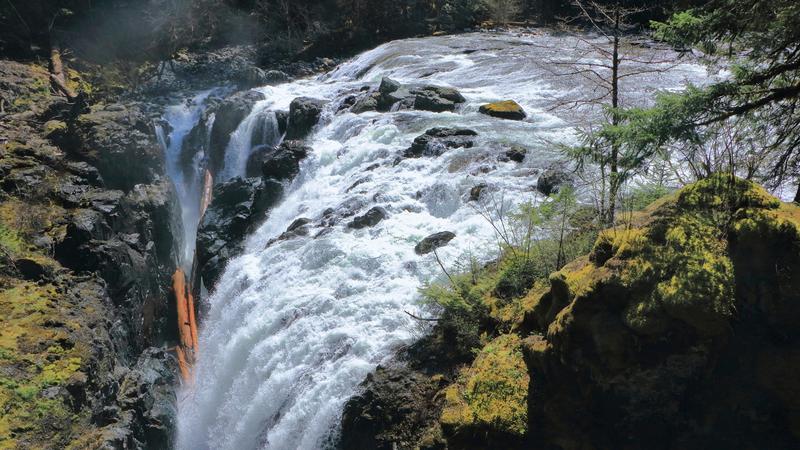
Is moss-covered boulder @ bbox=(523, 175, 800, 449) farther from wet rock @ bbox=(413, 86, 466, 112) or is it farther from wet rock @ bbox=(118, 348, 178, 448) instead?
wet rock @ bbox=(413, 86, 466, 112)

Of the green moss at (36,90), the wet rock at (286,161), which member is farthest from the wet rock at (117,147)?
the wet rock at (286,161)

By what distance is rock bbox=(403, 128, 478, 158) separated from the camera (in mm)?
13062

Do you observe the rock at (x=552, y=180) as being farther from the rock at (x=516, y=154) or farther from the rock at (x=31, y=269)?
the rock at (x=31, y=269)

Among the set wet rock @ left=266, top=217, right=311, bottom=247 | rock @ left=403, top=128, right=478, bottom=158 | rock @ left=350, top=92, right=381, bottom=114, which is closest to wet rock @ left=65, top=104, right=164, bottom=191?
wet rock @ left=266, top=217, right=311, bottom=247

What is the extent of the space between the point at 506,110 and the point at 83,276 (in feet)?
33.2

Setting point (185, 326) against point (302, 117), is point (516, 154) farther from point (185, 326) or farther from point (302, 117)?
point (185, 326)

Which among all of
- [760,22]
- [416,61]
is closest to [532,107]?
[416,61]

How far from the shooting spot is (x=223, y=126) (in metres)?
19.0

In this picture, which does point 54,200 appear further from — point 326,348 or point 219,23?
point 219,23

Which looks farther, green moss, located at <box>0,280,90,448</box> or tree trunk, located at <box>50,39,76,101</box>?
tree trunk, located at <box>50,39,76,101</box>

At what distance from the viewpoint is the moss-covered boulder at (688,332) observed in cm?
426

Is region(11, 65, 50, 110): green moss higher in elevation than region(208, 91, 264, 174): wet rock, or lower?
higher

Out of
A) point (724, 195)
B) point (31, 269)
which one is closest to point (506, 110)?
point (724, 195)

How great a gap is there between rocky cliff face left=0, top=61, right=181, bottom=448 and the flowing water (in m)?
1.32
